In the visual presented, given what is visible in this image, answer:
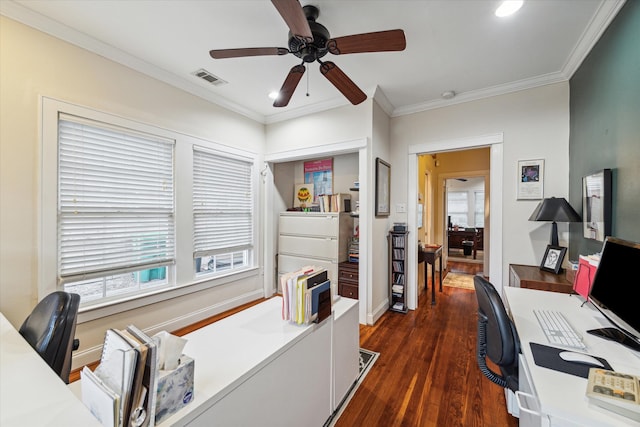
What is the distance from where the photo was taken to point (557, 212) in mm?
2424

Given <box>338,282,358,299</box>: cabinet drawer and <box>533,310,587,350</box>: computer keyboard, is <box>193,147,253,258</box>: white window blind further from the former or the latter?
<box>533,310,587,350</box>: computer keyboard

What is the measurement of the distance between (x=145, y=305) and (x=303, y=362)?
6.81ft

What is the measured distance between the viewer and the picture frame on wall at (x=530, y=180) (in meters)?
2.78

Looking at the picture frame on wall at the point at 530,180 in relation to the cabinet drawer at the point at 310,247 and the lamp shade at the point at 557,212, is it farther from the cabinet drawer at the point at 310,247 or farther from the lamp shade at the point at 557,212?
the cabinet drawer at the point at 310,247

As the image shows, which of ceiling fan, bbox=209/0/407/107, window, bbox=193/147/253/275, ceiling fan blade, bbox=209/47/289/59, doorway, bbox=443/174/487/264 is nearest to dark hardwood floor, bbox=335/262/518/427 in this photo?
window, bbox=193/147/253/275

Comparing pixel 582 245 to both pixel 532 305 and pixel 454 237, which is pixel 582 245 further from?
pixel 454 237

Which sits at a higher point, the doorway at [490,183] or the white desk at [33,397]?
the doorway at [490,183]

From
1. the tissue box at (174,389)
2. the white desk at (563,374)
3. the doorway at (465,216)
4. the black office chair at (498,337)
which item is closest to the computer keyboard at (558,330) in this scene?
the white desk at (563,374)

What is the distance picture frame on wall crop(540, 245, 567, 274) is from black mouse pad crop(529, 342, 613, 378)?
1.75 m

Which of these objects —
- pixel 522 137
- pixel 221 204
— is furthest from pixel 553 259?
pixel 221 204

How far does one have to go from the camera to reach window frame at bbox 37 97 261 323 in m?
2.03

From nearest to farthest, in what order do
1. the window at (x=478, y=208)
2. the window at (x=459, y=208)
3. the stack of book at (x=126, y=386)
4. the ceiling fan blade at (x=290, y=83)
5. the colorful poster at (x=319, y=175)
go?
1. the stack of book at (x=126, y=386)
2. the ceiling fan blade at (x=290, y=83)
3. the colorful poster at (x=319, y=175)
4. the window at (x=478, y=208)
5. the window at (x=459, y=208)

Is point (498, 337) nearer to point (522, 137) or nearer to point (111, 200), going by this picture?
point (522, 137)

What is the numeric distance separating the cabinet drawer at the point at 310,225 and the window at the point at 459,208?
6.69m
